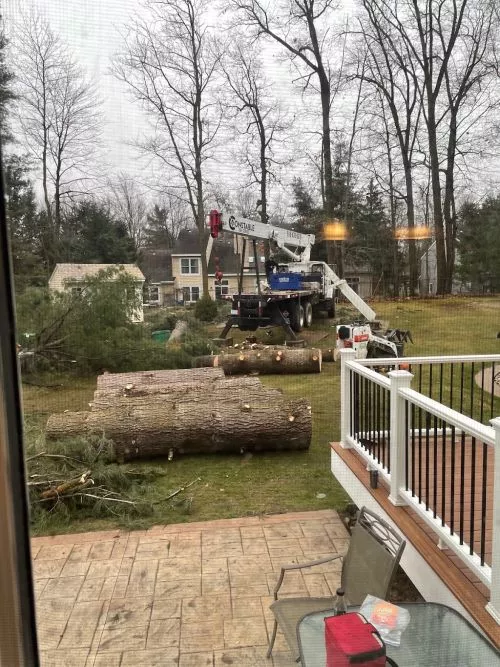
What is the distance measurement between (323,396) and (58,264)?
2.30m

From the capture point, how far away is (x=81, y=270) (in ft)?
3.35

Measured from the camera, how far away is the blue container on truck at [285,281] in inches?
64.1

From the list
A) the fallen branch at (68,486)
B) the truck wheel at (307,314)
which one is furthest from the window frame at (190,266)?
the fallen branch at (68,486)

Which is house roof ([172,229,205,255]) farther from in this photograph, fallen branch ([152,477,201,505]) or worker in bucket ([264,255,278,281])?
fallen branch ([152,477,201,505])

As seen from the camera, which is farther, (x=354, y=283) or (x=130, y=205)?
(x=354, y=283)

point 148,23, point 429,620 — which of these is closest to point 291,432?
point 429,620

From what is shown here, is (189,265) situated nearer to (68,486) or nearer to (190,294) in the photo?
(190,294)

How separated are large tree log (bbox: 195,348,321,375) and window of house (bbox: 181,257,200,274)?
1103mm

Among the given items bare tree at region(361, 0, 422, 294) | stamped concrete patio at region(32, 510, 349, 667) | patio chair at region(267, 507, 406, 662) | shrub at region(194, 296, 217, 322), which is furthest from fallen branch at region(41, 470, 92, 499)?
bare tree at region(361, 0, 422, 294)

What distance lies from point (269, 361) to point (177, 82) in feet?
6.42

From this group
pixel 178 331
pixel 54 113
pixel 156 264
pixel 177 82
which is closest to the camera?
pixel 54 113

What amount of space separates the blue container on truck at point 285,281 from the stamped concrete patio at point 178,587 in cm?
89

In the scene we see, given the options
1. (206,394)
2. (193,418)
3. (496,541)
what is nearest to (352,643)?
(496,541)

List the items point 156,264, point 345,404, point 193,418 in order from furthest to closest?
point 193,418
point 345,404
point 156,264
